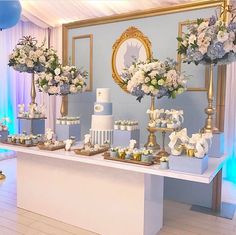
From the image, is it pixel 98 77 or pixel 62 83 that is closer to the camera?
pixel 62 83

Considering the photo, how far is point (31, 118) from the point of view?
10.2 ft

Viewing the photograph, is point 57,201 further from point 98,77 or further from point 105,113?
point 98,77

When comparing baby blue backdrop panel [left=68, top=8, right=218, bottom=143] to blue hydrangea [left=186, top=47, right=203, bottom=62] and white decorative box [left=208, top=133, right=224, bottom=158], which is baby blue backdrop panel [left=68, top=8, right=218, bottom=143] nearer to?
white decorative box [left=208, top=133, right=224, bottom=158]

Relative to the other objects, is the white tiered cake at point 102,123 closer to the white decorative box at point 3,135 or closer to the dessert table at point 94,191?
the dessert table at point 94,191

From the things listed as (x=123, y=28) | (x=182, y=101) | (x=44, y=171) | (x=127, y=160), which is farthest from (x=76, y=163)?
(x=123, y=28)

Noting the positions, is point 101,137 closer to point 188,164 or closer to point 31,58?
point 188,164

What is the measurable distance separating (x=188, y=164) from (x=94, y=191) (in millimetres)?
999

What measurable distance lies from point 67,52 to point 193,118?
6.85 ft

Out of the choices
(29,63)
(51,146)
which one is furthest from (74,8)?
(51,146)

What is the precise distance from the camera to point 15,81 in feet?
17.6

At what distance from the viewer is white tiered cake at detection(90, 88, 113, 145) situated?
2.87m

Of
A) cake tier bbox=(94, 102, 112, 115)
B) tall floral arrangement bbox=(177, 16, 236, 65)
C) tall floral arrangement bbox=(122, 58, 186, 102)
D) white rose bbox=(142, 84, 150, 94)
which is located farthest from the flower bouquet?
cake tier bbox=(94, 102, 112, 115)

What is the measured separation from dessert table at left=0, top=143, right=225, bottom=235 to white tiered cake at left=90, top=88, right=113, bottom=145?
0.38 meters

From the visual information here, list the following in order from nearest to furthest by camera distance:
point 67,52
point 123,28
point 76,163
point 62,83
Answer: point 76,163, point 62,83, point 123,28, point 67,52
